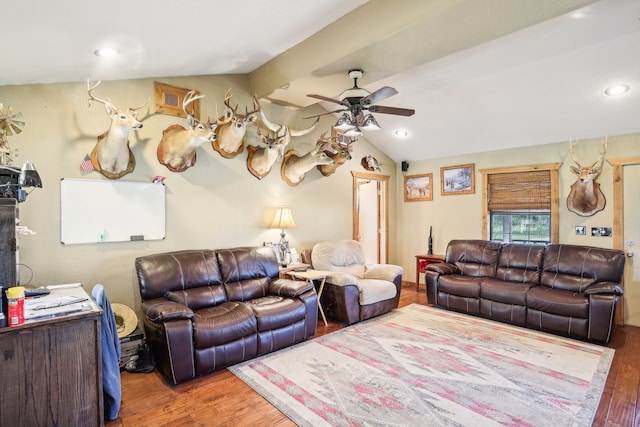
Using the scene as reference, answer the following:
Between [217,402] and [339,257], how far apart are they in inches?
111

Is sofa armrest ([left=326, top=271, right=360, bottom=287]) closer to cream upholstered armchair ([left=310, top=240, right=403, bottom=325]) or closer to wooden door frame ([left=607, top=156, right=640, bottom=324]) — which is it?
cream upholstered armchair ([left=310, top=240, right=403, bottom=325])

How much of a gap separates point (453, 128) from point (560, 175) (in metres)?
1.60

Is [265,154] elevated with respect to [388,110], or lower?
lower

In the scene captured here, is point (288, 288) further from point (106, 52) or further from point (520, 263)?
point (520, 263)

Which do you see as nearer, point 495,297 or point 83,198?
point 83,198

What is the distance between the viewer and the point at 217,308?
3.44 m

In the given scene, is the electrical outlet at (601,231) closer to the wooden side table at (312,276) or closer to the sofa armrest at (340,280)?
the sofa armrest at (340,280)

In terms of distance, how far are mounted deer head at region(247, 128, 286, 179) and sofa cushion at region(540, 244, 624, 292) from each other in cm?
373

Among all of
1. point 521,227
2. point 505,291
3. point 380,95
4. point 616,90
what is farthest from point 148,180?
point 521,227

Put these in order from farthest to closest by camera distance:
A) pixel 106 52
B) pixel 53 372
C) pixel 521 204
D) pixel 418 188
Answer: pixel 418 188 < pixel 521 204 < pixel 106 52 < pixel 53 372

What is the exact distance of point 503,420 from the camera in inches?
94.0

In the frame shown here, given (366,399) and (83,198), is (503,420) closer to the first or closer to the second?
(366,399)

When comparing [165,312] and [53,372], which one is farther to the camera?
[165,312]

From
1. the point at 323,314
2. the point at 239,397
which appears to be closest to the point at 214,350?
the point at 239,397
